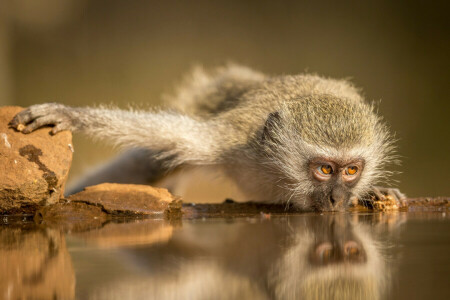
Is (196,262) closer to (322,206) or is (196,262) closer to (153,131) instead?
(322,206)

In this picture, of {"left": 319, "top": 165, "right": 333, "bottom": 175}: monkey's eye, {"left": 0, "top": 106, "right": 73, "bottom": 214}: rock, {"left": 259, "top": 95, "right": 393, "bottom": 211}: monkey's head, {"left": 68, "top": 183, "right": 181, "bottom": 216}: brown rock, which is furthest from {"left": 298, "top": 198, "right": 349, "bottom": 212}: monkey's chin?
{"left": 0, "top": 106, "right": 73, "bottom": 214}: rock

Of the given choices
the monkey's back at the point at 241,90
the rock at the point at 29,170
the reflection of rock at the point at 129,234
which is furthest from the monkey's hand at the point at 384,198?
the rock at the point at 29,170

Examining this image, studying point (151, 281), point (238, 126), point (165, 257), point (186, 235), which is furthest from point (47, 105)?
point (151, 281)

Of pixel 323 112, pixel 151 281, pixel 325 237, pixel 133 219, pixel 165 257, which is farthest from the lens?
pixel 323 112

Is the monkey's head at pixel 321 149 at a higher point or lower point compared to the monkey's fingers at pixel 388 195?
higher

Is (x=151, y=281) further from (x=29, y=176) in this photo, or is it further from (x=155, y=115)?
(x=155, y=115)

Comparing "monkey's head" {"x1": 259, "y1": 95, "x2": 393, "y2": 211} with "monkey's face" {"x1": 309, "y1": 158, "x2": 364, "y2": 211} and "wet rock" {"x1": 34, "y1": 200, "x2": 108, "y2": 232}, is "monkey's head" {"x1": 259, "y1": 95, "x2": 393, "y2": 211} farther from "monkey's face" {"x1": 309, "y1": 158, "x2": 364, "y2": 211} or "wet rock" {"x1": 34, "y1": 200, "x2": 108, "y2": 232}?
"wet rock" {"x1": 34, "y1": 200, "x2": 108, "y2": 232}

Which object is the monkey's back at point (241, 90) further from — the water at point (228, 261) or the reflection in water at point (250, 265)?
the reflection in water at point (250, 265)
